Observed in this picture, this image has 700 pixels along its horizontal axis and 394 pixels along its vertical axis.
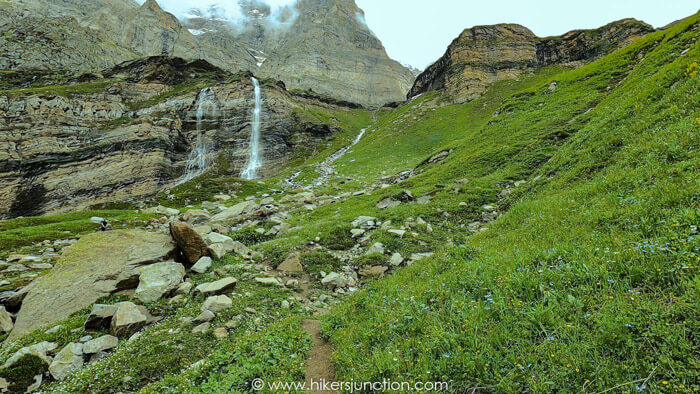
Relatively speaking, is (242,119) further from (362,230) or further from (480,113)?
(362,230)

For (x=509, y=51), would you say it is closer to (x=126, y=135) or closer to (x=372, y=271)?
(x=372, y=271)

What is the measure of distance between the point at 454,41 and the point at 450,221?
398 ft

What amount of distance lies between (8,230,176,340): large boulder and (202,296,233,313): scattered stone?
14.6 ft

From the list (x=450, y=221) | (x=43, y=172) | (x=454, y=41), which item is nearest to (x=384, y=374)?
(x=450, y=221)

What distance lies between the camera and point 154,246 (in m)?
12.3

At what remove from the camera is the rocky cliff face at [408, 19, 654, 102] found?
8731cm

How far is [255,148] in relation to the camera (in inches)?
3100

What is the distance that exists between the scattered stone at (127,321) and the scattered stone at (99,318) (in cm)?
31

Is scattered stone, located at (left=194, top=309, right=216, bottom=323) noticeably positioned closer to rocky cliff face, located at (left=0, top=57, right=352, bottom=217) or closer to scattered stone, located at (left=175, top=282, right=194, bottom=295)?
scattered stone, located at (left=175, top=282, right=194, bottom=295)

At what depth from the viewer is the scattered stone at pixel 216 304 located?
8312 mm

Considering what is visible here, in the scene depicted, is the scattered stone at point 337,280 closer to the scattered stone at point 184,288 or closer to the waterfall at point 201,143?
the scattered stone at point 184,288

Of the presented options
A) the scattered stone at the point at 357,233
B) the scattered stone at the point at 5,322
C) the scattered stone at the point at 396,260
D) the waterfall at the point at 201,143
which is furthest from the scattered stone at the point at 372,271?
the waterfall at the point at 201,143

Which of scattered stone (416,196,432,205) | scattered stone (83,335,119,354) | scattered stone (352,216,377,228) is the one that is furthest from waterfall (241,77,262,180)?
scattered stone (83,335,119,354)

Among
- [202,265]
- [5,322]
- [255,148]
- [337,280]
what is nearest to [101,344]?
[202,265]
